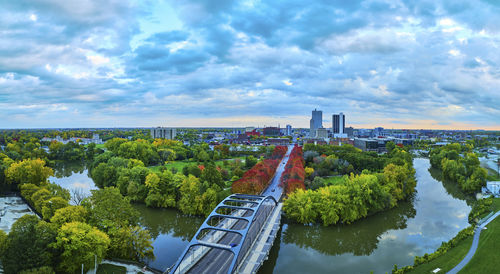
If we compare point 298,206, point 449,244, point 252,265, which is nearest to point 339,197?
point 298,206

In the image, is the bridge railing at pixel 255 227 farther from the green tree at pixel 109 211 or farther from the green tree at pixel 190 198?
the green tree at pixel 109 211

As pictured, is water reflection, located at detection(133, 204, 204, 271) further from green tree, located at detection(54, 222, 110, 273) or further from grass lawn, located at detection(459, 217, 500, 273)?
grass lawn, located at detection(459, 217, 500, 273)

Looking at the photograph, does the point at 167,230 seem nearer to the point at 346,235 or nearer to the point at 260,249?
the point at 260,249

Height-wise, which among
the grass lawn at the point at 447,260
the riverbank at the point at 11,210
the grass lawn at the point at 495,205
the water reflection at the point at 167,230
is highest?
the grass lawn at the point at 495,205

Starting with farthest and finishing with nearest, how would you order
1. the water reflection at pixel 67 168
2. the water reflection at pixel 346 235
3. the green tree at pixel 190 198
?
the water reflection at pixel 67 168, the green tree at pixel 190 198, the water reflection at pixel 346 235

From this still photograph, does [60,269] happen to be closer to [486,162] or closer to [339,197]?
[339,197]

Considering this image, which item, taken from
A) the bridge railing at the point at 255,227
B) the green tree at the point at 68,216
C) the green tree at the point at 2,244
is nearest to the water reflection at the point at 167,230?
the bridge railing at the point at 255,227

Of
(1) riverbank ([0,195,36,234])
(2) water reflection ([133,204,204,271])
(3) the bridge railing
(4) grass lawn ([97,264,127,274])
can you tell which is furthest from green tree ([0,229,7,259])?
(3) the bridge railing

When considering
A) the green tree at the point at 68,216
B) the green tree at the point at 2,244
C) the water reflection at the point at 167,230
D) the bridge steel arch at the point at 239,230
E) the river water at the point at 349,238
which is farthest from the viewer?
the water reflection at the point at 167,230
